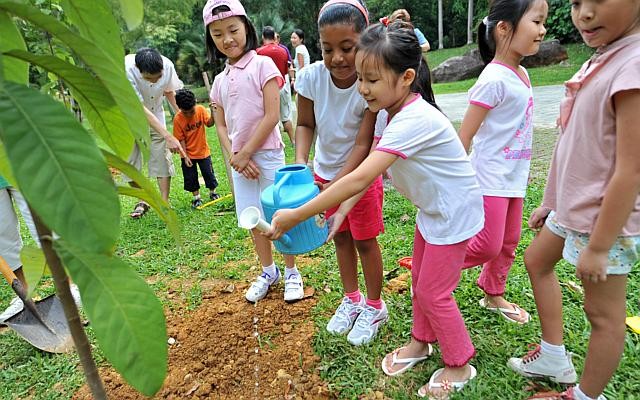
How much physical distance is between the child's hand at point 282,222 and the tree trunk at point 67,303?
0.81m

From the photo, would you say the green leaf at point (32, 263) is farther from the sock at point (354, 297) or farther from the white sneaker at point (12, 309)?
the white sneaker at point (12, 309)

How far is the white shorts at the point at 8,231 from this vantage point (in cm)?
259

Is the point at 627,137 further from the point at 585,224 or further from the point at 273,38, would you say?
the point at 273,38

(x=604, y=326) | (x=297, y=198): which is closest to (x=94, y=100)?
(x=297, y=198)

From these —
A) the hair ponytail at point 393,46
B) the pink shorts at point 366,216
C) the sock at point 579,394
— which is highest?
the hair ponytail at point 393,46

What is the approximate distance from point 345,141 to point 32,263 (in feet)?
4.89

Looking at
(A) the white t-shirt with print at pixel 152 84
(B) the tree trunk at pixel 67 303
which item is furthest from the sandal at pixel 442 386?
(A) the white t-shirt with print at pixel 152 84

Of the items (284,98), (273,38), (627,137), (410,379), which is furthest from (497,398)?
(273,38)

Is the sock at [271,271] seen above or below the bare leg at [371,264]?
below

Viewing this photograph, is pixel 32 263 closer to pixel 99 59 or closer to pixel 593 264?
pixel 99 59

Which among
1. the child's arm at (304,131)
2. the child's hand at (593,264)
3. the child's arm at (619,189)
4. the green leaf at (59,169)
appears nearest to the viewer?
the green leaf at (59,169)

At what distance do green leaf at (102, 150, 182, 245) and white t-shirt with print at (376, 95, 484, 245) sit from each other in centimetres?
83

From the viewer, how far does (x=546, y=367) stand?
5.74 ft

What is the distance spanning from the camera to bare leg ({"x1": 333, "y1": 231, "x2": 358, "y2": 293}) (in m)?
2.26
